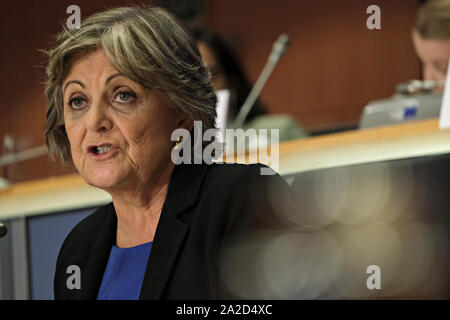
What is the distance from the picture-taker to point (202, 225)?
1145 mm

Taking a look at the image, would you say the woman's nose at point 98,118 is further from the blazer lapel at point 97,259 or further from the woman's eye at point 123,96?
the blazer lapel at point 97,259

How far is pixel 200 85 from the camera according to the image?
1276 millimetres

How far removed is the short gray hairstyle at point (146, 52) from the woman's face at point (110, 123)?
0.02 meters

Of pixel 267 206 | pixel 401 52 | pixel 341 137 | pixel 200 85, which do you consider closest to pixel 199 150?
pixel 200 85

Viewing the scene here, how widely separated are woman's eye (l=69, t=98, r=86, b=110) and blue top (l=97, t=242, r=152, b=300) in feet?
0.89

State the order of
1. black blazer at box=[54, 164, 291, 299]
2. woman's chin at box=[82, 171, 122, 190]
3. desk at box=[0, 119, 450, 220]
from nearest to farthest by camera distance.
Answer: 1. black blazer at box=[54, 164, 291, 299]
2. woman's chin at box=[82, 171, 122, 190]
3. desk at box=[0, 119, 450, 220]

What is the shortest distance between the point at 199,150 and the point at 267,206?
0.90ft

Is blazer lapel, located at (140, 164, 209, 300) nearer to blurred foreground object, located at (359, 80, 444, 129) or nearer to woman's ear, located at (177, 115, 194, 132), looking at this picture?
woman's ear, located at (177, 115, 194, 132)

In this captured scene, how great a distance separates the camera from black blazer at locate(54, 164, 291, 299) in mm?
1092

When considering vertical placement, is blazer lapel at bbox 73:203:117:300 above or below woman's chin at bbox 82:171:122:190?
below

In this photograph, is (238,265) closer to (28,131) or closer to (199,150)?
(199,150)

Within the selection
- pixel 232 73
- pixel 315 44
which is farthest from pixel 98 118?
pixel 315 44

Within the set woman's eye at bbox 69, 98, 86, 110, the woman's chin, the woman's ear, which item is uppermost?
woman's eye at bbox 69, 98, 86, 110

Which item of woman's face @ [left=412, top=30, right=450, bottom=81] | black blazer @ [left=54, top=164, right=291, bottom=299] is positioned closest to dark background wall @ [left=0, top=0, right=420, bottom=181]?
woman's face @ [left=412, top=30, right=450, bottom=81]
